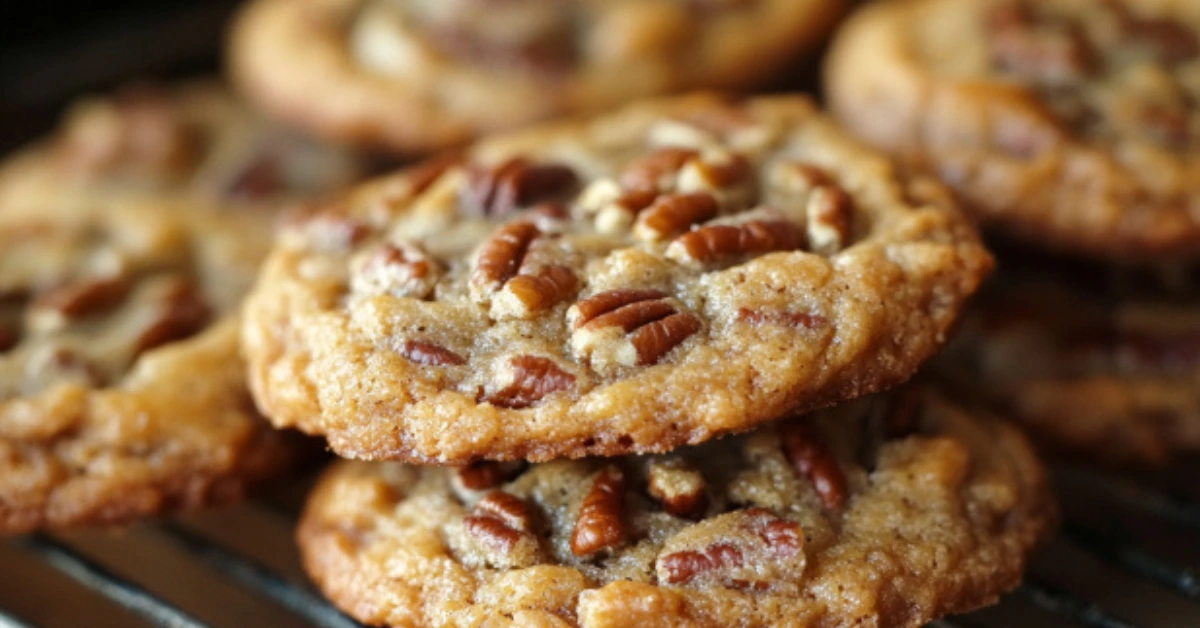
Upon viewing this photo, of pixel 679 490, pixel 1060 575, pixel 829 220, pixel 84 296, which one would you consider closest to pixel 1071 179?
pixel 829 220

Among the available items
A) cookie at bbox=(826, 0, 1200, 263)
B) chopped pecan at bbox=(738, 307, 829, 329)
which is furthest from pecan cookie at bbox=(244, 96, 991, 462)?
cookie at bbox=(826, 0, 1200, 263)

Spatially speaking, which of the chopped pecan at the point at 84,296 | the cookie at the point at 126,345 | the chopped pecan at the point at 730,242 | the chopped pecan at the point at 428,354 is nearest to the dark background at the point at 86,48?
the cookie at the point at 126,345

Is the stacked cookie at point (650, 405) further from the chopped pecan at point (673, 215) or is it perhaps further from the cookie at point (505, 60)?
the cookie at point (505, 60)

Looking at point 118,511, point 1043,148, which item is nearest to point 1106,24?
point 1043,148

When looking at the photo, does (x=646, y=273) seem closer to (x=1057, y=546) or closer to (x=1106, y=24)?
(x=1057, y=546)

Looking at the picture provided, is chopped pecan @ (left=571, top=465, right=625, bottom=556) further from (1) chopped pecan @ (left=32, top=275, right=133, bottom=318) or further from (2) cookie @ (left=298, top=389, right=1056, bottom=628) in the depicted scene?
(1) chopped pecan @ (left=32, top=275, right=133, bottom=318)
